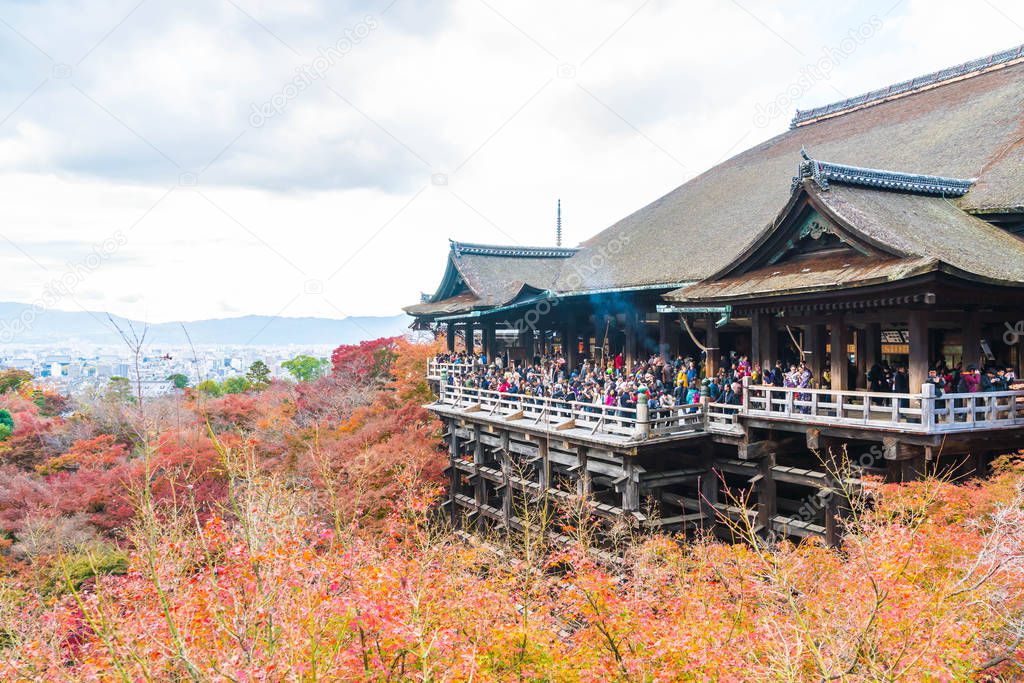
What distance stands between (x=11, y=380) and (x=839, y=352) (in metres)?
47.3

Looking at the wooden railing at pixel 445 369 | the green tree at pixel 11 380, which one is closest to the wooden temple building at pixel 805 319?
the wooden railing at pixel 445 369

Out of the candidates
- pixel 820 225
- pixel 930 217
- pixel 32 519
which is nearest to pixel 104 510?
pixel 32 519

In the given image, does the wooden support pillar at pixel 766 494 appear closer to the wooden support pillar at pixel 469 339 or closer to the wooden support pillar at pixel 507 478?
the wooden support pillar at pixel 507 478

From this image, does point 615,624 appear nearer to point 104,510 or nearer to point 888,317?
point 888,317

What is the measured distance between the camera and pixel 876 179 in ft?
49.9

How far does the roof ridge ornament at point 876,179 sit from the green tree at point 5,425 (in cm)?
3123

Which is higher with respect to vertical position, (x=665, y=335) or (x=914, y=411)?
(x=665, y=335)

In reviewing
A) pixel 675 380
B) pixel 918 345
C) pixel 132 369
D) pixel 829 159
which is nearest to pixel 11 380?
pixel 132 369

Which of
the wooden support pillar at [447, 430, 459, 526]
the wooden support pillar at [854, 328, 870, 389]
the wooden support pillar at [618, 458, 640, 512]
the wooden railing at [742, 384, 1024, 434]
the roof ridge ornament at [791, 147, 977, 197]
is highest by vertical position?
the roof ridge ornament at [791, 147, 977, 197]

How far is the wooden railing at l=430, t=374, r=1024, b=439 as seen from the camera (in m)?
11.5

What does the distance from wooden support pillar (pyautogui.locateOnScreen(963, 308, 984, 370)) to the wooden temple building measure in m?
0.03

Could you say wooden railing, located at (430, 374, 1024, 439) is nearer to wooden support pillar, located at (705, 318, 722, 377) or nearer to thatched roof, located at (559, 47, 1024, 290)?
wooden support pillar, located at (705, 318, 722, 377)

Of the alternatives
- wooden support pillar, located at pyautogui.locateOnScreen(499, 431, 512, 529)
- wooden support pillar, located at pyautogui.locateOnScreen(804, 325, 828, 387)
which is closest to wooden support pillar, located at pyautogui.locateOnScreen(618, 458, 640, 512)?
wooden support pillar, located at pyautogui.locateOnScreen(804, 325, 828, 387)

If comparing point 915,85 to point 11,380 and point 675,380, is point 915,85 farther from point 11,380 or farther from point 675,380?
point 11,380
